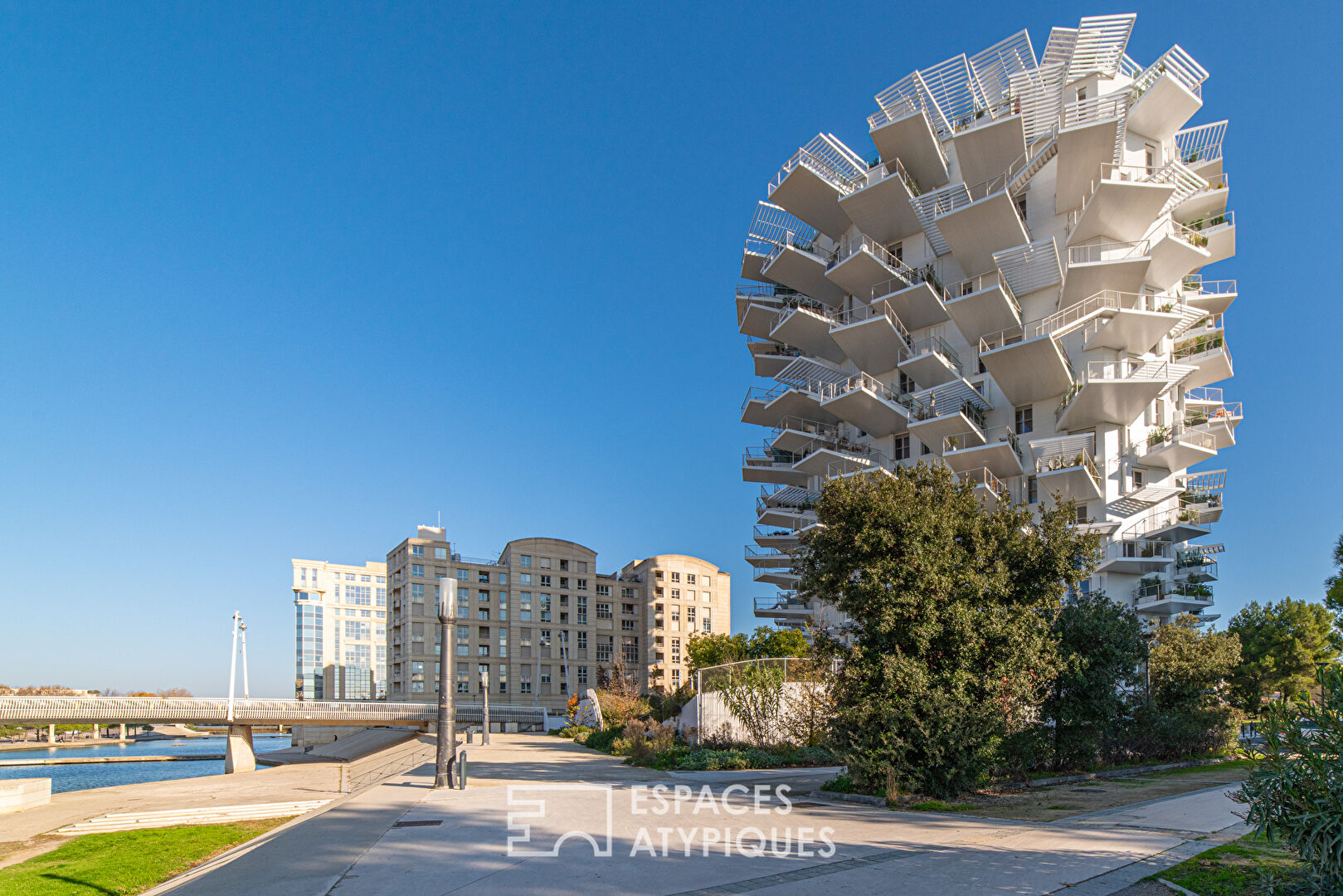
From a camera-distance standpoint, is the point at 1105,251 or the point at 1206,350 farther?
the point at 1206,350

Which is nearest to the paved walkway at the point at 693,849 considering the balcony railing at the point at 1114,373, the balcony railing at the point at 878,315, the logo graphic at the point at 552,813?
the logo graphic at the point at 552,813

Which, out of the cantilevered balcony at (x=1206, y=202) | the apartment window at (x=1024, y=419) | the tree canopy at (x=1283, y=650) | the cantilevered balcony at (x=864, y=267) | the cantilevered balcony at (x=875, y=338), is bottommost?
the tree canopy at (x=1283, y=650)

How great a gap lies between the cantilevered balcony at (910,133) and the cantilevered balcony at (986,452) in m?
14.5

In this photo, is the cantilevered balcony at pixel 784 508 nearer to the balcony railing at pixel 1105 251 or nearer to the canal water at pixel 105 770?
the balcony railing at pixel 1105 251

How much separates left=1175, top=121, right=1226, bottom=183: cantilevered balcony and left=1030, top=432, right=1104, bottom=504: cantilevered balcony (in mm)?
17921

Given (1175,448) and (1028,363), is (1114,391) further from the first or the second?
(1175,448)

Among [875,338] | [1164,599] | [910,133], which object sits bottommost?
[1164,599]

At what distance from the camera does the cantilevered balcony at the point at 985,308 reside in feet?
130

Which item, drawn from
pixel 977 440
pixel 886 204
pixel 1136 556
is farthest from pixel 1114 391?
pixel 886 204

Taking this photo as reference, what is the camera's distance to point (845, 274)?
46.5 metres

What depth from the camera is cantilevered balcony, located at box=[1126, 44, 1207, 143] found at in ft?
132

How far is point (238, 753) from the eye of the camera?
156 ft

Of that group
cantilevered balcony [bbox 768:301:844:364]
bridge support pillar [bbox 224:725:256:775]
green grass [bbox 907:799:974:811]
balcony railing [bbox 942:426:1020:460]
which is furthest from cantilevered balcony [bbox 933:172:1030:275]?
bridge support pillar [bbox 224:725:256:775]

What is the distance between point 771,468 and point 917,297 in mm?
17098
